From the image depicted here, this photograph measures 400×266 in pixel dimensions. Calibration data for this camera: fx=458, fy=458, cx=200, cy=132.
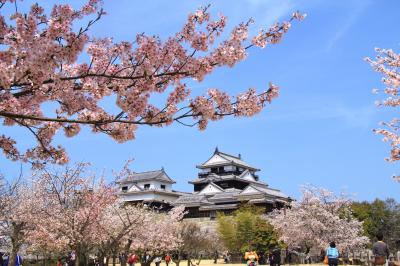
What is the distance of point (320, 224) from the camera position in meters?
33.3

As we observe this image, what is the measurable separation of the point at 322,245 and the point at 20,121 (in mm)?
29762

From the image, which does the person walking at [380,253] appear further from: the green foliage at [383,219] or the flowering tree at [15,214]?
the green foliage at [383,219]

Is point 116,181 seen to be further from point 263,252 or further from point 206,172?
point 206,172

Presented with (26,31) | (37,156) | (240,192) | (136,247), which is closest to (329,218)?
(136,247)

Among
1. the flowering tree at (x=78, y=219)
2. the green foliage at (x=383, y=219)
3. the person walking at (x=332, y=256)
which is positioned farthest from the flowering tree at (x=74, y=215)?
the green foliage at (x=383, y=219)

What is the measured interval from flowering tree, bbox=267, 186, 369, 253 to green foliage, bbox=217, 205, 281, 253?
940 millimetres

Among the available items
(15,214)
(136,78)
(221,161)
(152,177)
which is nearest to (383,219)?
(221,161)

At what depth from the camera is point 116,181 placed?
18.9 meters


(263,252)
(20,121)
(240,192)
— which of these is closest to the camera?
(20,121)

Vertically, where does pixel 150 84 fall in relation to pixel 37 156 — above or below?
above

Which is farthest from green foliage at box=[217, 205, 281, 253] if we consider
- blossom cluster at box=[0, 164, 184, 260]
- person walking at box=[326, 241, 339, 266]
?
person walking at box=[326, 241, 339, 266]

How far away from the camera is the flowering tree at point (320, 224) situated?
33.2 metres

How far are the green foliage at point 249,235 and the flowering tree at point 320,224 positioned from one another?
0.94 m

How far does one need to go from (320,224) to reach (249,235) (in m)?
6.35
